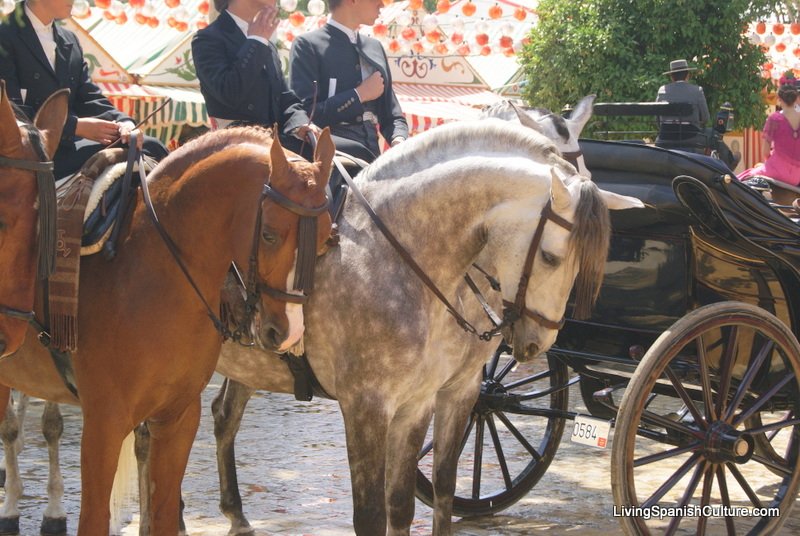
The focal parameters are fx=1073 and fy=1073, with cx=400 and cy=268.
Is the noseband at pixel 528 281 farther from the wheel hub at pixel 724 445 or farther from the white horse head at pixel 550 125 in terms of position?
the wheel hub at pixel 724 445

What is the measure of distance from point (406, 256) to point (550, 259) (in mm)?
573

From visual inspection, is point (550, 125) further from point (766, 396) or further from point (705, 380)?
point (766, 396)

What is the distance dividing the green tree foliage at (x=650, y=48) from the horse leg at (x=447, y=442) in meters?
8.47

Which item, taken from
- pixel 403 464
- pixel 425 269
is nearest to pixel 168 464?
pixel 403 464

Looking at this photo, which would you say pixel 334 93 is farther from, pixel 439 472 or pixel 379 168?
pixel 439 472

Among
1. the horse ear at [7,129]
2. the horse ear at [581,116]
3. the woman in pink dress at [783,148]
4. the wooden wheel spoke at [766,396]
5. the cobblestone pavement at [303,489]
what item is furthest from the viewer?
the woman in pink dress at [783,148]

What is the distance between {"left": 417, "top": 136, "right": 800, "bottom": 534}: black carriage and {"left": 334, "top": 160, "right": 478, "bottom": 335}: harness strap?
773mm

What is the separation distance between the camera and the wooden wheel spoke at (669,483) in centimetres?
453

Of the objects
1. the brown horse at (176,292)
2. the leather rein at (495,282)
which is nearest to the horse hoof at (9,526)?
the brown horse at (176,292)

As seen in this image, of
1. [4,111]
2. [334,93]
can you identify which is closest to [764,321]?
[334,93]

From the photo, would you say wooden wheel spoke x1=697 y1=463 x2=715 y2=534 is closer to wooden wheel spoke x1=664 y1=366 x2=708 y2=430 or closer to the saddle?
wooden wheel spoke x1=664 y1=366 x2=708 y2=430

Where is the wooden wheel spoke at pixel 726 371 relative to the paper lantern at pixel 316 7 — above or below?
below

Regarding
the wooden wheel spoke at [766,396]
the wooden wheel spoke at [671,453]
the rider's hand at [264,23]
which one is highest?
the rider's hand at [264,23]

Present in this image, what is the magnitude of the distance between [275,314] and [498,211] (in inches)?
41.5
